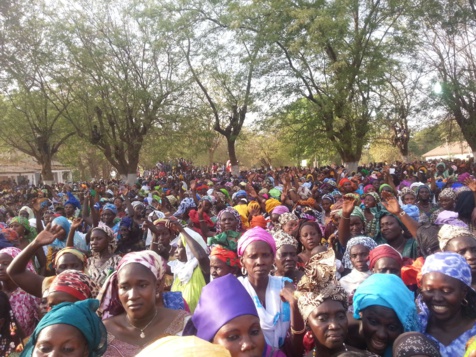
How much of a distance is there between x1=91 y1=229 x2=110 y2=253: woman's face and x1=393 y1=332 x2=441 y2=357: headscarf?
3.01 m

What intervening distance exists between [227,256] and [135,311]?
1.14 m

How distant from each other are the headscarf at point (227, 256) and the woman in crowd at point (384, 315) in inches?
49.7

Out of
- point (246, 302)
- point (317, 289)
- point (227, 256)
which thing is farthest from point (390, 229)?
point (246, 302)

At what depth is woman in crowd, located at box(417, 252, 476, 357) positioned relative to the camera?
8.10 ft

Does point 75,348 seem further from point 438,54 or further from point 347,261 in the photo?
point 438,54

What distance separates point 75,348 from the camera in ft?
6.79

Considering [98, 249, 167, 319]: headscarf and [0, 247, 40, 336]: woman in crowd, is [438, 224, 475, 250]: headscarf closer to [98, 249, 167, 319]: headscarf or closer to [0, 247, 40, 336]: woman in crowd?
[98, 249, 167, 319]: headscarf

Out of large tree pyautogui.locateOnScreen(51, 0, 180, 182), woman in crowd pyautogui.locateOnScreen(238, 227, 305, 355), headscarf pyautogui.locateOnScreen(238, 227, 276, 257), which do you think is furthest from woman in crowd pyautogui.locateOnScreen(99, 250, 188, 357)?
large tree pyautogui.locateOnScreen(51, 0, 180, 182)

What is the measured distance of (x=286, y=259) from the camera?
11.7 ft

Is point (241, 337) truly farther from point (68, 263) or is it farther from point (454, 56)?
point (454, 56)

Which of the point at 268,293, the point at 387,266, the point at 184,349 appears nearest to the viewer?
the point at 184,349

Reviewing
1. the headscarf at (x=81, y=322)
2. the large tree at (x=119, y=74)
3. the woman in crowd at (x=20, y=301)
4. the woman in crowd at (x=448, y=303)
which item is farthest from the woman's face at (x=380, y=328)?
the large tree at (x=119, y=74)

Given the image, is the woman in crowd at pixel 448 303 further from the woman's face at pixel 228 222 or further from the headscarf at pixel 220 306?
the woman's face at pixel 228 222

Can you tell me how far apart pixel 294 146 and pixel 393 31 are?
22.8 feet
